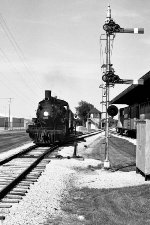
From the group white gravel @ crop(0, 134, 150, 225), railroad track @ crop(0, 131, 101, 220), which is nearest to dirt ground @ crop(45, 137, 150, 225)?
white gravel @ crop(0, 134, 150, 225)

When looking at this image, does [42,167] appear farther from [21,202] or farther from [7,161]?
[21,202]

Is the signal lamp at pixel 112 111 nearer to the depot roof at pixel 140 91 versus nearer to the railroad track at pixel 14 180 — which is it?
the railroad track at pixel 14 180

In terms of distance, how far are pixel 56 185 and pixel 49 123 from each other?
1534 cm

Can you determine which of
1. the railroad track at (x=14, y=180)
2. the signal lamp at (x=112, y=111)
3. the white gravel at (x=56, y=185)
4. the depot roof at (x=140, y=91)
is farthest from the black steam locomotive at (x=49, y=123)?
the signal lamp at (x=112, y=111)

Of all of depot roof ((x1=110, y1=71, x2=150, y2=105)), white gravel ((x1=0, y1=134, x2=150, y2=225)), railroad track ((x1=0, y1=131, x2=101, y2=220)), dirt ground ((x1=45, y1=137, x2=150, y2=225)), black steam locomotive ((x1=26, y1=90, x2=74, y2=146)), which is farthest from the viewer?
black steam locomotive ((x1=26, y1=90, x2=74, y2=146))

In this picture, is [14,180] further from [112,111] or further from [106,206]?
[112,111]

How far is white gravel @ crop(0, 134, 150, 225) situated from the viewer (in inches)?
251

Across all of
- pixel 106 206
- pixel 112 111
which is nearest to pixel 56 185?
pixel 106 206

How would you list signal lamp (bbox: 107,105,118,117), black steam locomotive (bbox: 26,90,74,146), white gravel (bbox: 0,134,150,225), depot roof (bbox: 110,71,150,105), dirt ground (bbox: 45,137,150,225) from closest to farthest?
dirt ground (bbox: 45,137,150,225)
white gravel (bbox: 0,134,150,225)
signal lamp (bbox: 107,105,118,117)
depot roof (bbox: 110,71,150,105)
black steam locomotive (bbox: 26,90,74,146)

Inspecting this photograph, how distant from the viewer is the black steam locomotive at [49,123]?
23.8 meters

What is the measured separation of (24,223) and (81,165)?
26.8 feet

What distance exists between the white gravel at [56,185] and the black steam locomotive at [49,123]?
28.8 ft

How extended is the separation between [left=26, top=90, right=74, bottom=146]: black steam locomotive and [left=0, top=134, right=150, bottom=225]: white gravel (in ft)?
28.8

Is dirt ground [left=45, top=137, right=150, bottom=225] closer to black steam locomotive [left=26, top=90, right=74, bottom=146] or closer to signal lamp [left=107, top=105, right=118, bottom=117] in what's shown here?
signal lamp [left=107, top=105, right=118, bottom=117]
